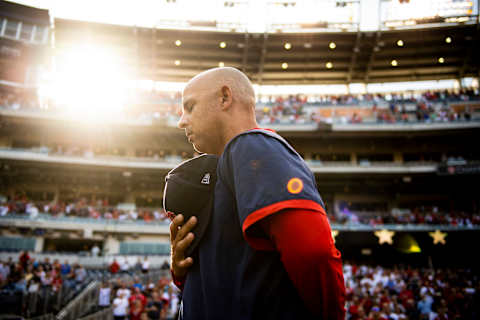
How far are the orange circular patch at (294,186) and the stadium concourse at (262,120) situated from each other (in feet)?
73.6

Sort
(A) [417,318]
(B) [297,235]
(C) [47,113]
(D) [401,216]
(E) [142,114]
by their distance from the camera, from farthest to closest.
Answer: (E) [142,114]
(C) [47,113]
(D) [401,216]
(A) [417,318]
(B) [297,235]

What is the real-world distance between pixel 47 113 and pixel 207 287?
1180 inches

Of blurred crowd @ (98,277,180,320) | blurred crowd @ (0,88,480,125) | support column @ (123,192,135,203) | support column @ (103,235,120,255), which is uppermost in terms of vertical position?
blurred crowd @ (0,88,480,125)

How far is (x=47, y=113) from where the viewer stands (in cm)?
2619

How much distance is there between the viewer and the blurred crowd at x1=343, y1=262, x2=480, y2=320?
9977mm

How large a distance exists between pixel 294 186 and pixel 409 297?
13970 millimetres

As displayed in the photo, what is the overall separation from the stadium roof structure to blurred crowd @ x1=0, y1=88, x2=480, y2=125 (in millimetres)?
3210

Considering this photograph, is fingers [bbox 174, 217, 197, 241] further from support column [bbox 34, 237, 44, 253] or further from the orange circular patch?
support column [bbox 34, 237, 44, 253]

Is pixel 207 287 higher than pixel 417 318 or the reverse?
higher

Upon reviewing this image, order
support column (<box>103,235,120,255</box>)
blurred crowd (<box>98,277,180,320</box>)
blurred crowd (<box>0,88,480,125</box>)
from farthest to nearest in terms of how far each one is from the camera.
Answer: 1. blurred crowd (<box>0,88,480,125</box>)
2. support column (<box>103,235,120,255</box>)
3. blurred crowd (<box>98,277,180,320</box>)

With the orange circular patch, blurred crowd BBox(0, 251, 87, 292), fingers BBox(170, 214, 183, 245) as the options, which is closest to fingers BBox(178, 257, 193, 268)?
fingers BBox(170, 214, 183, 245)

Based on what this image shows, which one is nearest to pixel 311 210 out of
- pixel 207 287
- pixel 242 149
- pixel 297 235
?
pixel 297 235

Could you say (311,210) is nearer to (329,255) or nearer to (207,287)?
(329,255)

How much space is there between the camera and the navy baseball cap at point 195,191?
131cm
